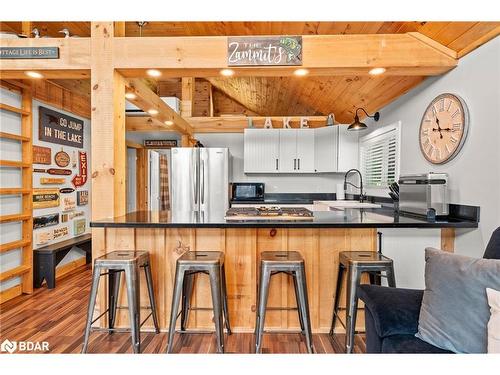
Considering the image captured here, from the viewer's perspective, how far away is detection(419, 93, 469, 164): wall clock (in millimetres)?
2305

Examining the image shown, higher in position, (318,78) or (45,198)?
(318,78)

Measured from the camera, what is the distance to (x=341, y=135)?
4.54 meters

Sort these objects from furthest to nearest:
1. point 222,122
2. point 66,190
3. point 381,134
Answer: point 222,122
point 66,190
point 381,134

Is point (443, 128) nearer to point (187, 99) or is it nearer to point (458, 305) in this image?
point (458, 305)

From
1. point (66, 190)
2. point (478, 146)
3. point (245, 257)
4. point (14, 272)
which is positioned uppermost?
point (478, 146)

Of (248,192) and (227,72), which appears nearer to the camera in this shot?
(227,72)

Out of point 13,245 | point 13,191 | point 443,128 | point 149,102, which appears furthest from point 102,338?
point 443,128

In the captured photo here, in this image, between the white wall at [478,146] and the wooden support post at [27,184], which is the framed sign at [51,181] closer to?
the wooden support post at [27,184]

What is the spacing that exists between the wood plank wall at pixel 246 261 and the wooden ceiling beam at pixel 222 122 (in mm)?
2969

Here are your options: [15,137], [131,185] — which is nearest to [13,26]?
[15,137]

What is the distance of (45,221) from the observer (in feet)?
12.1

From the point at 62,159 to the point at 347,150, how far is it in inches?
163

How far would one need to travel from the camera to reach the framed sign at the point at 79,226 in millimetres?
4300

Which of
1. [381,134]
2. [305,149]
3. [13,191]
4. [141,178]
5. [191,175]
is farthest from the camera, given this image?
[141,178]
